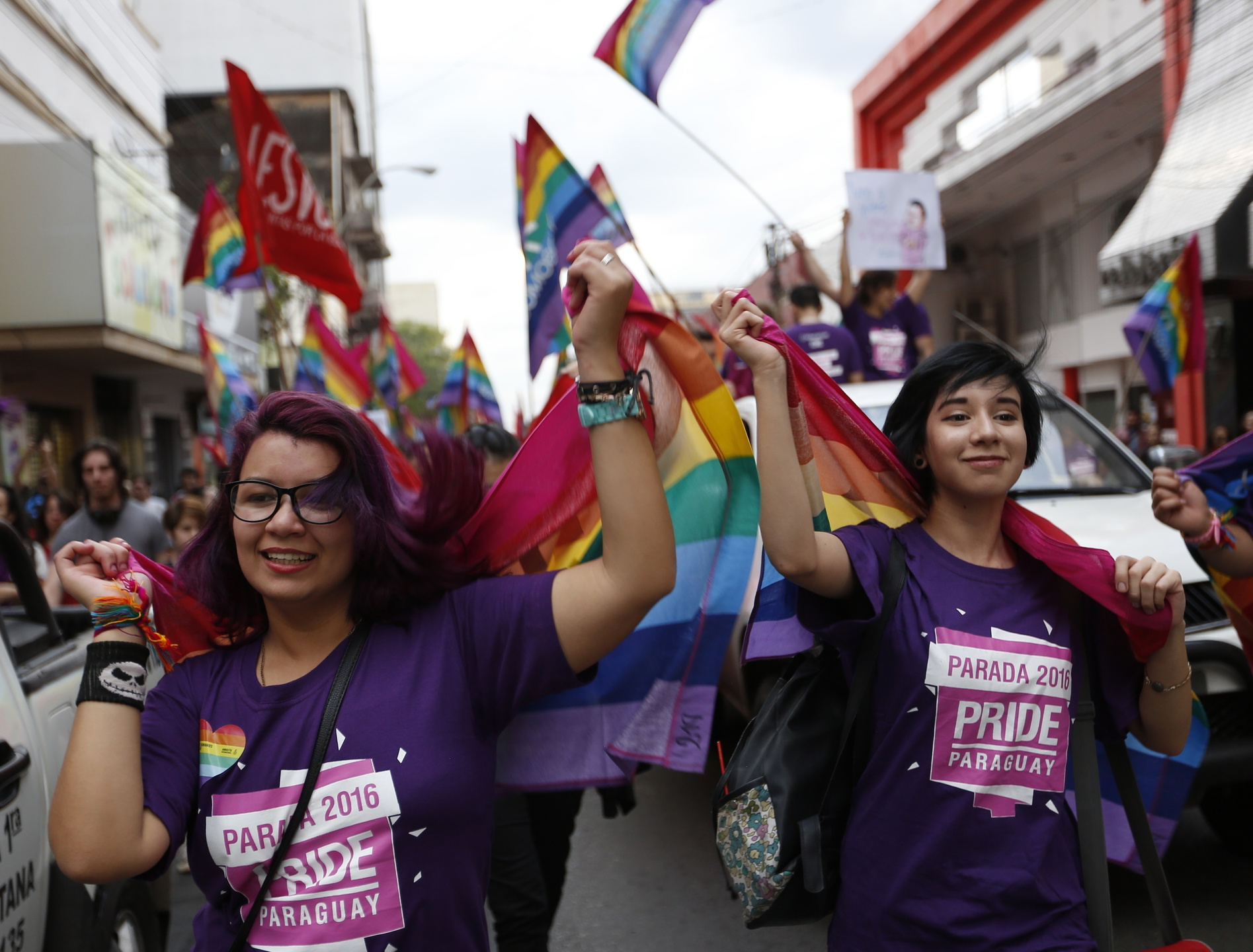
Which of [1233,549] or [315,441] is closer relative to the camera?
[315,441]

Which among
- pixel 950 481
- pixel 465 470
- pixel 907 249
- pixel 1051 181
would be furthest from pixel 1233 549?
pixel 1051 181

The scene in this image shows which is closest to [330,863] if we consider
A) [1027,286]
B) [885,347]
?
[885,347]

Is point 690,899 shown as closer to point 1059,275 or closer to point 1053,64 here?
point 1053,64

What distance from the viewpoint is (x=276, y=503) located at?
1.76 metres

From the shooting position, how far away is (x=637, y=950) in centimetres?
387

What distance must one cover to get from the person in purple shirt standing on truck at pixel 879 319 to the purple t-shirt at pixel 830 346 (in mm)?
305

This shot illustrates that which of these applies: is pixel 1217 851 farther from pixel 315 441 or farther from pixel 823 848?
pixel 315 441

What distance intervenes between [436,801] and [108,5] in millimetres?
19278

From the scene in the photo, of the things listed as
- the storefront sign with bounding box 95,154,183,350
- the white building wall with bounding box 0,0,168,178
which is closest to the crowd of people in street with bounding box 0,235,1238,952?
the white building wall with bounding box 0,0,168,178

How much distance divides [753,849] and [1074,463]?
3.57 m

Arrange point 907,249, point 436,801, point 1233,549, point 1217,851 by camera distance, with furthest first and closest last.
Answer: point 907,249
point 1217,851
point 1233,549
point 436,801

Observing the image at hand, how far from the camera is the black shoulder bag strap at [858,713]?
1884mm

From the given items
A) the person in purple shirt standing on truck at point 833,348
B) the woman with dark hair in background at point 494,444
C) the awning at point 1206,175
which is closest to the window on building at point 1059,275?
the awning at point 1206,175

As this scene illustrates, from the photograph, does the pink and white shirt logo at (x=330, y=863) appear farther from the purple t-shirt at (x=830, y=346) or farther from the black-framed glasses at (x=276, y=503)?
the purple t-shirt at (x=830, y=346)
